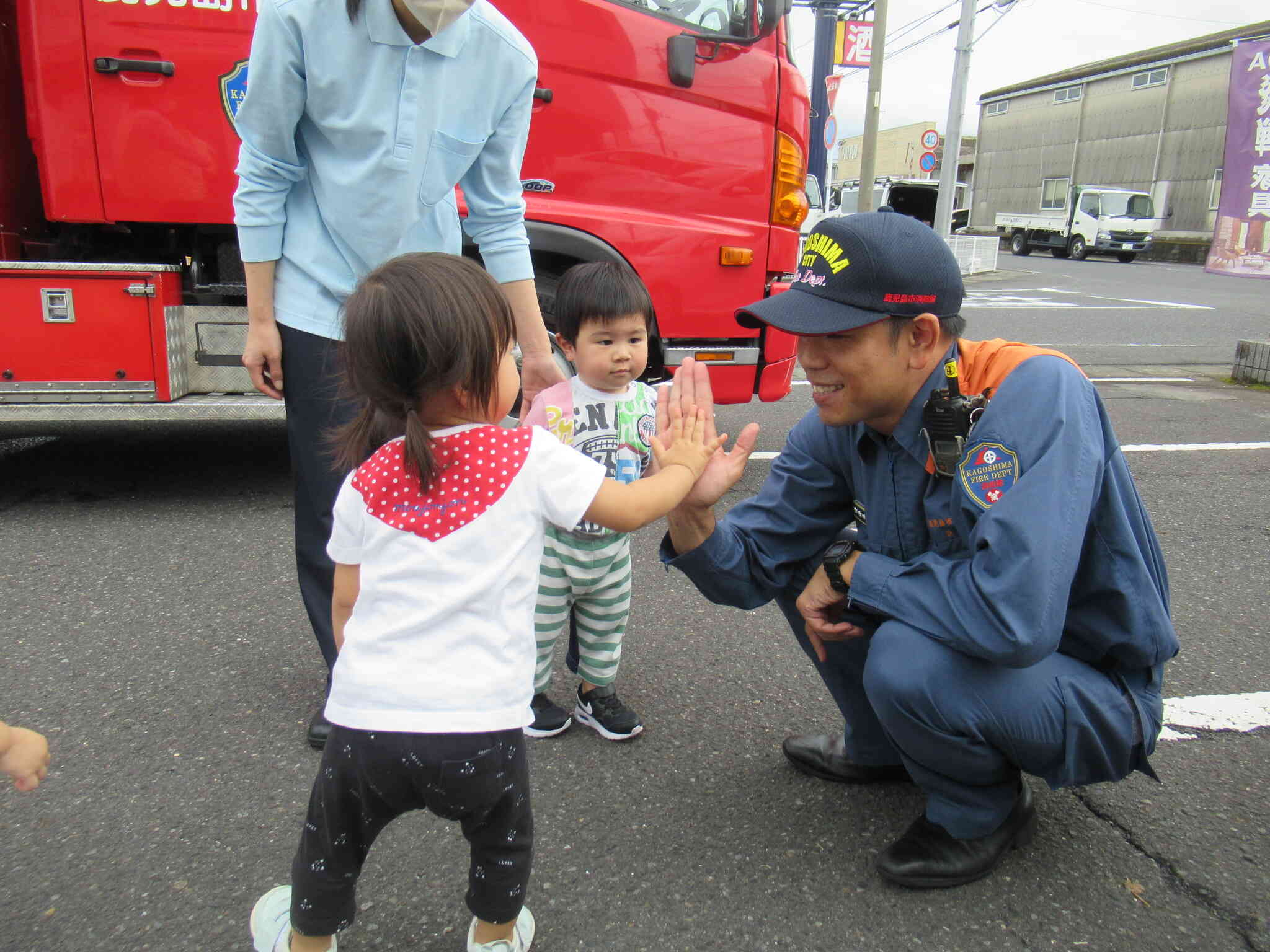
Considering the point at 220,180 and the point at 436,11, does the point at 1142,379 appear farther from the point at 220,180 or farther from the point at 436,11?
the point at 436,11

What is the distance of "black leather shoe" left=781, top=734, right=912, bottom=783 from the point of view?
2215 mm

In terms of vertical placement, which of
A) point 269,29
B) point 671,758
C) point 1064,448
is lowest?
point 671,758

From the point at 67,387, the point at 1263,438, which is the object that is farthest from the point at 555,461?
the point at 1263,438

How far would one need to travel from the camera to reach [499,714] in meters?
1.40

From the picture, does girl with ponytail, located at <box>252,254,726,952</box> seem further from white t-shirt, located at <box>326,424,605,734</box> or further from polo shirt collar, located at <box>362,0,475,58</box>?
polo shirt collar, located at <box>362,0,475,58</box>

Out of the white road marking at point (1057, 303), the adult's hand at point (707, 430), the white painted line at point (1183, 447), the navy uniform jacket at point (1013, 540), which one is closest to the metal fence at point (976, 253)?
the white road marking at point (1057, 303)

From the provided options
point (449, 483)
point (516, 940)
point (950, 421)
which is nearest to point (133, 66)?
point (449, 483)

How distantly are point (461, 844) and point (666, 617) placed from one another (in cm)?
131

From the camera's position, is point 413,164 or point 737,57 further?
point 737,57

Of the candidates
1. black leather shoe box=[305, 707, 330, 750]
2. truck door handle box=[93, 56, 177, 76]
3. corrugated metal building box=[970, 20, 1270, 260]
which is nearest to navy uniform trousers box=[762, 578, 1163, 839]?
black leather shoe box=[305, 707, 330, 750]

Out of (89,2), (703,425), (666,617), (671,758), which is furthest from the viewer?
(89,2)

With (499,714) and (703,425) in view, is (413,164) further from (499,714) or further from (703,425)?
(499,714)

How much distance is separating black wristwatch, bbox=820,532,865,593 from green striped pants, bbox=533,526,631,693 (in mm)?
510

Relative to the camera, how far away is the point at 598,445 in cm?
237
